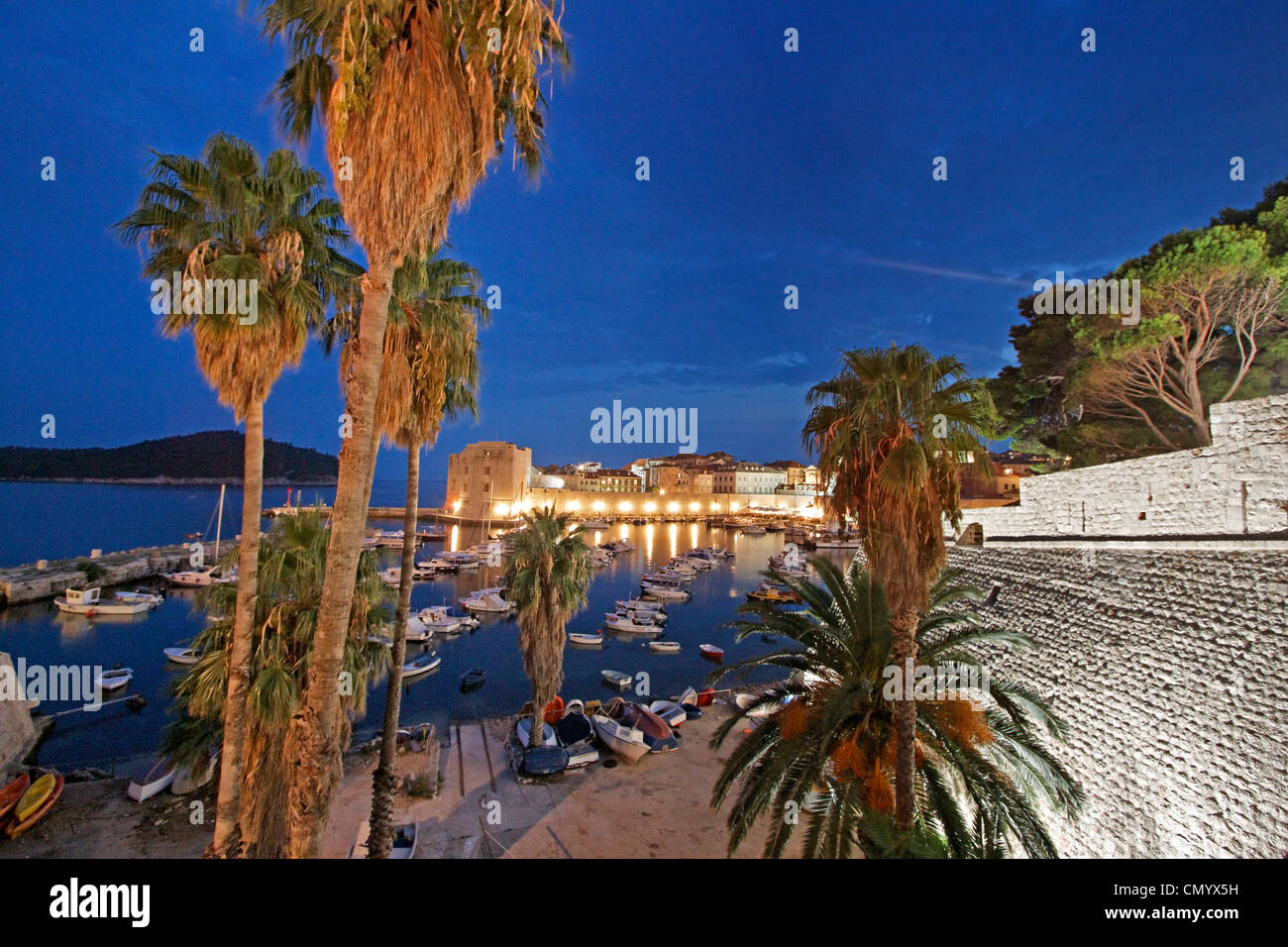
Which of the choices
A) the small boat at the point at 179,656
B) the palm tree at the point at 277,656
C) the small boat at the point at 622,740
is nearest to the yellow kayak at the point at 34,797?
the palm tree at the point at 277,656

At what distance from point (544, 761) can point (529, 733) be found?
5.78 ft

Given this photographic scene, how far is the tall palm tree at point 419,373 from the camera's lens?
7.89 m

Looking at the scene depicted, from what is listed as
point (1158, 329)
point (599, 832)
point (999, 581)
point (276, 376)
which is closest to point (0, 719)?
point (276, 376)

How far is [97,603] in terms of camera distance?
34344 millimetres

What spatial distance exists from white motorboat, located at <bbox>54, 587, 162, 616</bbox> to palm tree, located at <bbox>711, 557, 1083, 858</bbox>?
43143 millimetres

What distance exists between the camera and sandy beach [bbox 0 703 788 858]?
34.0 feet

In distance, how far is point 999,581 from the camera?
456 inches

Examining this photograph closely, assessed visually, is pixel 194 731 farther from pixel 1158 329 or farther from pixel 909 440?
pixel 1158 329

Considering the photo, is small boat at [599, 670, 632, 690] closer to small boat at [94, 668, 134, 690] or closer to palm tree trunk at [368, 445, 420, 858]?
palm tree trunk at [368, 445, 420, 858]

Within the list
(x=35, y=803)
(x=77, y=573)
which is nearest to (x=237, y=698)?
(x=35, y=803)

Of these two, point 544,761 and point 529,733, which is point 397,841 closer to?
point 544,761

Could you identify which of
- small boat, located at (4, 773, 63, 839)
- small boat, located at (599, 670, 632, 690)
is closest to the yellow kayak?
small boat, located at (4, 773, 63, 839)

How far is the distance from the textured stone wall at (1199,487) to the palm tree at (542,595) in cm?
1172

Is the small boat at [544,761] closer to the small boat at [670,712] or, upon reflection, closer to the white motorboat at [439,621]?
the small boat at [670,712]
